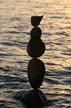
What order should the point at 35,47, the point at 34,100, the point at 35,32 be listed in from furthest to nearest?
the point at 34,100 < the point at 35,47 < the point at 35,32

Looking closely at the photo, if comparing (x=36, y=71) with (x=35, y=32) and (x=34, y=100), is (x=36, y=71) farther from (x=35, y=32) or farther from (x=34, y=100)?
(x=35, y=32)

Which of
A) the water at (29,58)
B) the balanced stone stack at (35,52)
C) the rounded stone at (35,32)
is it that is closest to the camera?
the rounded stone at (35,32)

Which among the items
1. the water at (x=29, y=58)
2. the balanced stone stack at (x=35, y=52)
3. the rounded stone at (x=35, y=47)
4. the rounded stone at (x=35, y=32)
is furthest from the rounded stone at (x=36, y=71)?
the water at (x=29, y=58)

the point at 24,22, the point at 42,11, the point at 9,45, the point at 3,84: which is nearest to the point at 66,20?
the point at 24,22

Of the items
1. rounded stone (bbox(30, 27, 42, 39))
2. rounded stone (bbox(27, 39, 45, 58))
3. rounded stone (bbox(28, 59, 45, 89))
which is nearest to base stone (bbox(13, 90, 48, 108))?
rounded stone (bbox(28, 59, 45, 89))

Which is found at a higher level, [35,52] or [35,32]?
[35,32]

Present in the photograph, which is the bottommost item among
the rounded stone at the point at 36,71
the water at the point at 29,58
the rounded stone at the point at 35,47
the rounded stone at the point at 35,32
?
the water at the point at 29,58

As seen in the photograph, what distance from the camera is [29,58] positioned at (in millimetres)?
26688

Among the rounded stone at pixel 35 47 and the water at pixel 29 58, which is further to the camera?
the water at pixel 29 58

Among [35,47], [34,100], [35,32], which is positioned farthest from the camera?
[34,100]

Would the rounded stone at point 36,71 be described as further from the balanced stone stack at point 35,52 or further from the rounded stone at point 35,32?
the rounded stone at point 35,32

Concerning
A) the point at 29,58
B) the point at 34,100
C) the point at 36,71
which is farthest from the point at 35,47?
the point at 29,58

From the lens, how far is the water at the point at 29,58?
63.1 ft

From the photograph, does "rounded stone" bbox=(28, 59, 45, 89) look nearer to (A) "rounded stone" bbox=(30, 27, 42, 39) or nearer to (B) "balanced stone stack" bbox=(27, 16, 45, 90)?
(B) "balanced stone stack" bbox=(27, 16, 45, 90)
